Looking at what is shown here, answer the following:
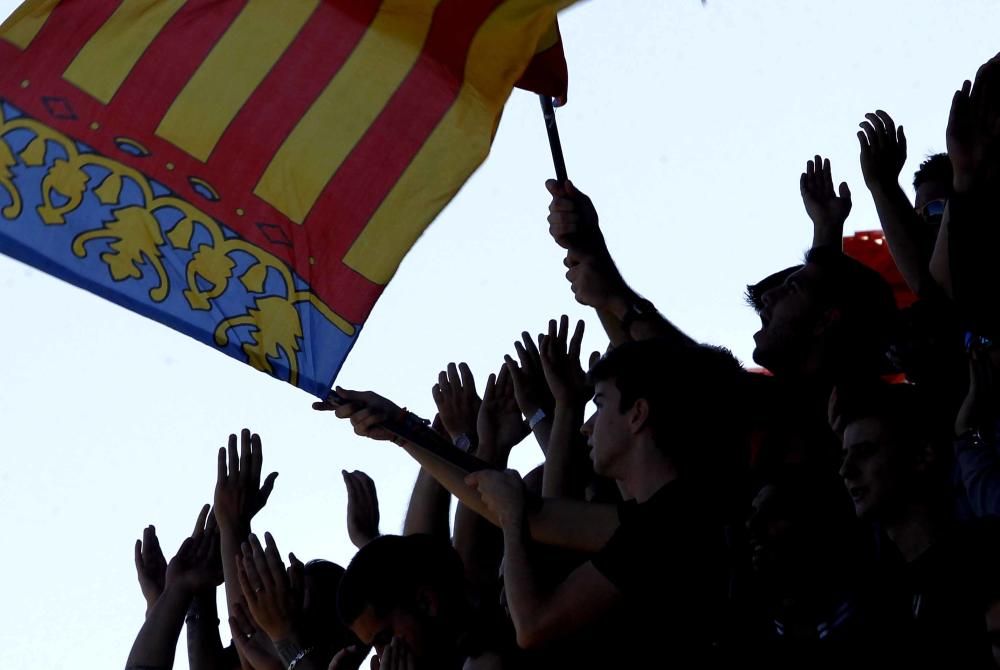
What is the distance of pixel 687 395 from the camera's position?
5297 mm

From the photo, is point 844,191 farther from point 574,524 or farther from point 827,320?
point 574,524

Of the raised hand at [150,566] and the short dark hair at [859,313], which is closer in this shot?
the short dark hair at [859,313]

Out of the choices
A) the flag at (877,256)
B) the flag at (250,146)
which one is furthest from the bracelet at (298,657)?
the flag at (877,256)

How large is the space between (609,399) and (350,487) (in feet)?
8.74

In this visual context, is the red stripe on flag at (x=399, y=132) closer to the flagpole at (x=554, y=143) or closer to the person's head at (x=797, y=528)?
the flagpole at (x=554, y=143)

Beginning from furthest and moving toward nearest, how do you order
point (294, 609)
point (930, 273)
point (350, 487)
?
point (350, 487)
point (294, 609)
point (930, 273)

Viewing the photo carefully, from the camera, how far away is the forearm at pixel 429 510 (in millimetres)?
7219

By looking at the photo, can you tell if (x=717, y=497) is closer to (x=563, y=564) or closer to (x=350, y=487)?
(x=563, y=564)

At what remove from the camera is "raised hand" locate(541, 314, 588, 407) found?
257 inches

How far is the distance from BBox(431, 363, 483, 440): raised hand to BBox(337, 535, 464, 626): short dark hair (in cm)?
133

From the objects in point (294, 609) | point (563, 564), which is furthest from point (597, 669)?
point (294, 609)

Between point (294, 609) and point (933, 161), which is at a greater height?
point (933, 161)

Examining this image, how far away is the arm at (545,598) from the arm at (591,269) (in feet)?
5.97

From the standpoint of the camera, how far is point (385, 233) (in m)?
6.55
